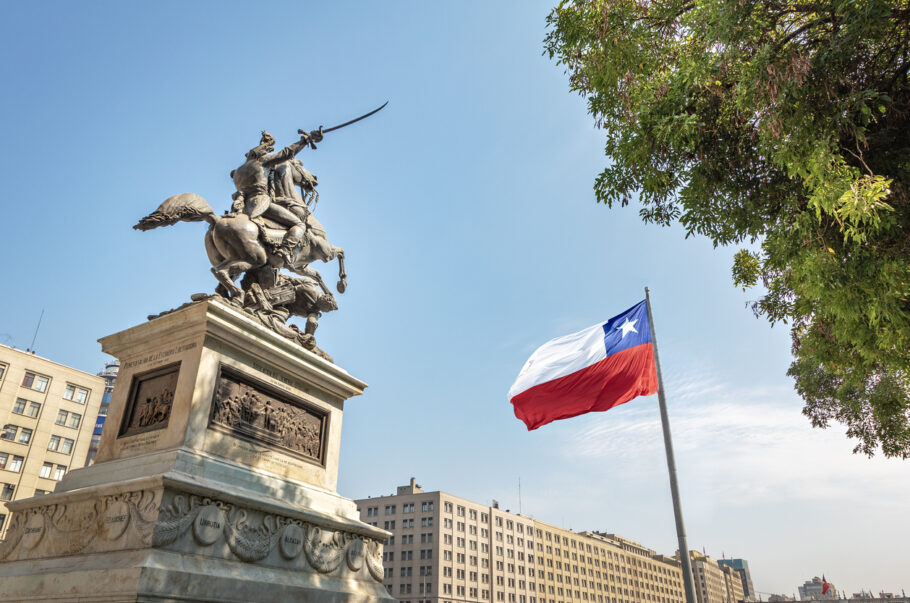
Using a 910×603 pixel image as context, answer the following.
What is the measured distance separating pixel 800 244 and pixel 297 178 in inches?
332

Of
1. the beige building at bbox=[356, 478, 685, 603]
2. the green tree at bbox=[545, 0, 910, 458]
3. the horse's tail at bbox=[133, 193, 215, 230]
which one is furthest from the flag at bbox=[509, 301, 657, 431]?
the beige building at bbox=[356, 478, 685, 603]

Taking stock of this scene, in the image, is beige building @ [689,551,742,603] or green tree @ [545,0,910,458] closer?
green tree @ [545,0,910,458]

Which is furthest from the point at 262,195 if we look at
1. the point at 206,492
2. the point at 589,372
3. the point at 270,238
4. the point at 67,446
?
the point at 67,446

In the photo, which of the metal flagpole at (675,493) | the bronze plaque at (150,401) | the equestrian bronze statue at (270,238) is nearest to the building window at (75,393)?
the equestrian bronze statue at (270,238)

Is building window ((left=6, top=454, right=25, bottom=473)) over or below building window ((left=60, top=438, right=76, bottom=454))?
below

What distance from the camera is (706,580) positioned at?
182 metres

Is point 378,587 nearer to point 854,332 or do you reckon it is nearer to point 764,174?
point 854,332

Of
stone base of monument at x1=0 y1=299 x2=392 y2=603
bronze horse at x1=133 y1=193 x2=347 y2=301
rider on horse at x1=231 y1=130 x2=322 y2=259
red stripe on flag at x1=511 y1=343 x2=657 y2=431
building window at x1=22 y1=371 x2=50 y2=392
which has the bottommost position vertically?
stone base of monument at x1=0 y1=299 x2=392 y2=603

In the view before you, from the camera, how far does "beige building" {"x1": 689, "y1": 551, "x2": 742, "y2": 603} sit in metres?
179

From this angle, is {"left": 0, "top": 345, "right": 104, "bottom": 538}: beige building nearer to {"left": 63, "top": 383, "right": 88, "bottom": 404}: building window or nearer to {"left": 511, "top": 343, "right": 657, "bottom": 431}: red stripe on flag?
{"left": 63, "top": 383, "right": 88, "bottom": 404}: building window

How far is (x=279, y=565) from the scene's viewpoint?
7.22 metres

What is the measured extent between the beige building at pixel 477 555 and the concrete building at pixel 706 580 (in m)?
51.6

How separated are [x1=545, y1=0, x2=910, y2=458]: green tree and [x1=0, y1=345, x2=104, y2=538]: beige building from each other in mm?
66217

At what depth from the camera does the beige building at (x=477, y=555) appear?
10531 centimetres
